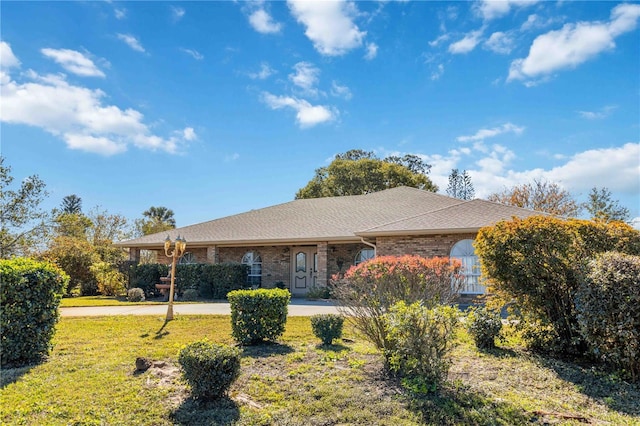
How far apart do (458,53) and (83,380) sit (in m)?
10.7

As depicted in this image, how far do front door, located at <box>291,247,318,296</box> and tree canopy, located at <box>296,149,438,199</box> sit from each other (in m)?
18.1

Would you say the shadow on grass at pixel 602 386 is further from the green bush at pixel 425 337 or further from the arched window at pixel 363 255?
the arched window at pixel 363 255

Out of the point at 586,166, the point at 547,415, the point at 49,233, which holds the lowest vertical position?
the point at 547,415

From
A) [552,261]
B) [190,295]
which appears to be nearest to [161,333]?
[552,261]

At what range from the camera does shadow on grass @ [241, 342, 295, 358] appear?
19.6ft

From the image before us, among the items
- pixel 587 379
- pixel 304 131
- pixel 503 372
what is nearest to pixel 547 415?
pixel 503 372

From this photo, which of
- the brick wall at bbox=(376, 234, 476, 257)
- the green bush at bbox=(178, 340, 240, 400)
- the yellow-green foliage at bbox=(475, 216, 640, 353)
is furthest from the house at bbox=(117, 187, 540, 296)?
the green bush at bbox=(178, 340, 240, 400)

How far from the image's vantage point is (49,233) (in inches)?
731

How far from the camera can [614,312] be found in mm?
4969

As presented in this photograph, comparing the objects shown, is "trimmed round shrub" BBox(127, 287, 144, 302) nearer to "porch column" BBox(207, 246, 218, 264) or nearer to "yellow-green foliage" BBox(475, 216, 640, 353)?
"porch column" BBox(207, 246, 218, 264)

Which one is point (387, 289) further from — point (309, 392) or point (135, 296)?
point (135, 296)

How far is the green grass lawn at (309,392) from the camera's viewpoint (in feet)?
12.8

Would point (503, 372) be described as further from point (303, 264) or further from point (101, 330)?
point (303, 264)

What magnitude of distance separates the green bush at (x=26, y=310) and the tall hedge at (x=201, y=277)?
10.4m
